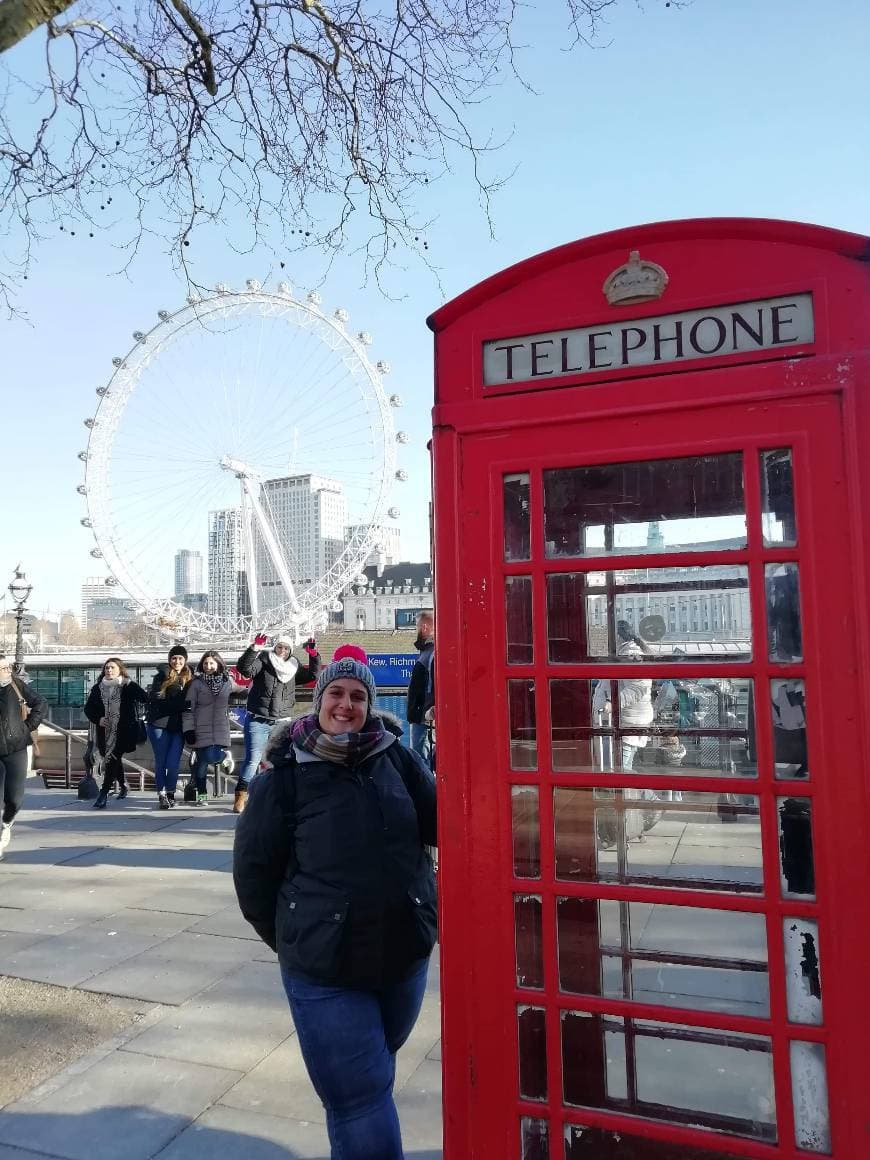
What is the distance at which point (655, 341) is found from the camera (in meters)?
2.06

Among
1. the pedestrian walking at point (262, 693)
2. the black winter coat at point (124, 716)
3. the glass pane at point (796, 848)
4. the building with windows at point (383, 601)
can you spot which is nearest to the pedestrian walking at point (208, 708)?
the pedestrian walking at point (262, 693)

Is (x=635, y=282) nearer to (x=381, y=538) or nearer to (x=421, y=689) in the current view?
(x=421, y=689)

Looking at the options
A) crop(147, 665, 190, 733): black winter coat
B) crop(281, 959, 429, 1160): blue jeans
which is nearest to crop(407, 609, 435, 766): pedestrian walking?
crop(147, 665, 190, 733): black winter coat

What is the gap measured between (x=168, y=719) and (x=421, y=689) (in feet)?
11.1

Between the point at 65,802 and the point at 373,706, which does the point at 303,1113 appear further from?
the point at 65,802

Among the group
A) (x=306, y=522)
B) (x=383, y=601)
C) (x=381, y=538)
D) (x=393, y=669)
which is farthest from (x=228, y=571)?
(x=393, y=669)

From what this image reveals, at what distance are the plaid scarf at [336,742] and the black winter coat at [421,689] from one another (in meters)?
3.36

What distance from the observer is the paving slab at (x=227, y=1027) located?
343 cm

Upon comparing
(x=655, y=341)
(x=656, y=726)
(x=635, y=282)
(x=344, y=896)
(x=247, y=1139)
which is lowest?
(x=247, y=1139)

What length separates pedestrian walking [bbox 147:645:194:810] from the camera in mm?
8289

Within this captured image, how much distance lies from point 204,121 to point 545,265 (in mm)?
4121

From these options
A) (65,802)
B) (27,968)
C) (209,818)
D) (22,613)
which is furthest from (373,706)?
(22,613)

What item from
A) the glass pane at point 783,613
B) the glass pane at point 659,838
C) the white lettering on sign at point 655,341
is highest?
the white lettering on sign at point 655,341

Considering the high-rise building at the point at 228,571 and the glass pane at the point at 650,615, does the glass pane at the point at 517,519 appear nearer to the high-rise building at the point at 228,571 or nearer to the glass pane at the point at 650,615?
the glass pane at the point at 650,615
